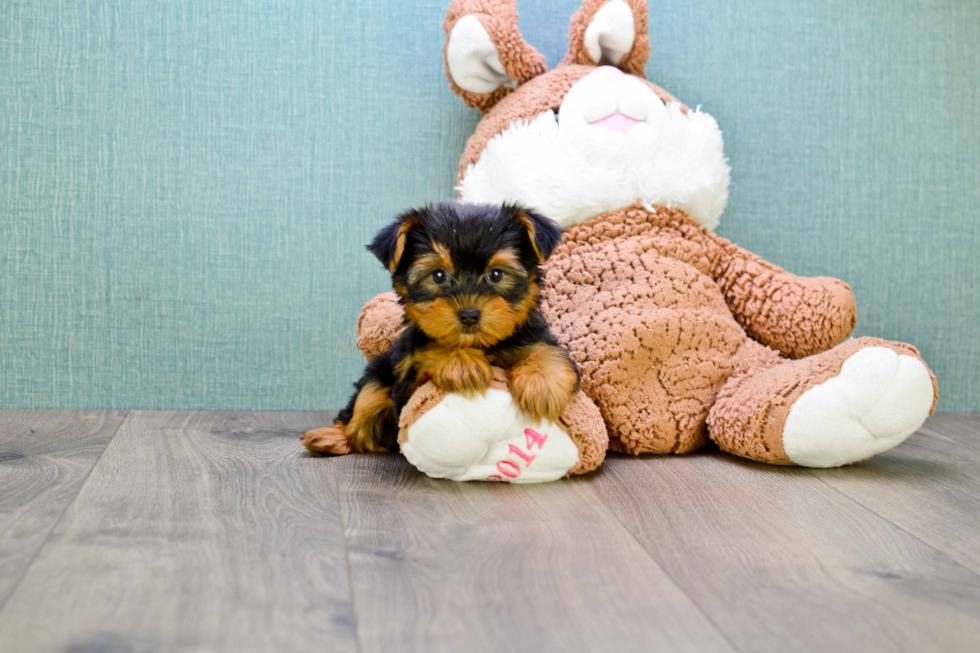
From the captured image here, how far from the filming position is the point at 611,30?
232 cm

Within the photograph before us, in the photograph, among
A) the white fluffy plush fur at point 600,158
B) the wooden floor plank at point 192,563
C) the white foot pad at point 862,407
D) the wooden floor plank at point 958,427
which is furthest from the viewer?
the wooden floor plank at point 958,427

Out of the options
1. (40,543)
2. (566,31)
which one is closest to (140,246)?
(40,543)

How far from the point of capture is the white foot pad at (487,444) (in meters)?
1.72

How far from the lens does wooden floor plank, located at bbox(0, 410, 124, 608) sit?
4.50 ft

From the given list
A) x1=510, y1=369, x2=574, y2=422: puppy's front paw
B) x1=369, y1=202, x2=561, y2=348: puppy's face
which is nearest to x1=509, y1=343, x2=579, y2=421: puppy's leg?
x1=510, y1=369, x2=574, y2=422: puppy's front paw

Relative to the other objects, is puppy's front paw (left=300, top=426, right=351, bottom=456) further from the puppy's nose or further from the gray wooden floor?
the puppy's nose

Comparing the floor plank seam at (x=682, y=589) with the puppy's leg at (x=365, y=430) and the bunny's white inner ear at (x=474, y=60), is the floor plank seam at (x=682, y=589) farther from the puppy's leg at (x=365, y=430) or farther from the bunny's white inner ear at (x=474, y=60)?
the bunny's white inner ear at (x=474, y=60)

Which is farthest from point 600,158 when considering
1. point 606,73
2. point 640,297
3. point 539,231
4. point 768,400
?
point 768,400

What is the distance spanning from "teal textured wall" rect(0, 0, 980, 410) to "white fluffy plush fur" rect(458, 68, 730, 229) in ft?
1.67

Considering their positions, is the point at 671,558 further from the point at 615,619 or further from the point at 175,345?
the point at 175,345

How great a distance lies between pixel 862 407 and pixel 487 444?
35.7 inches

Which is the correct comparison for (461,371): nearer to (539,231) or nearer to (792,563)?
(539,231)

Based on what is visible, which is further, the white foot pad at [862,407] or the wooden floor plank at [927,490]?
the white foot pad at [862,407]

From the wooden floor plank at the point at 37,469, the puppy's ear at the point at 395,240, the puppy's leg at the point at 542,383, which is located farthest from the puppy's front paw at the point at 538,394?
the wooden floor plank at the point at 37,469
